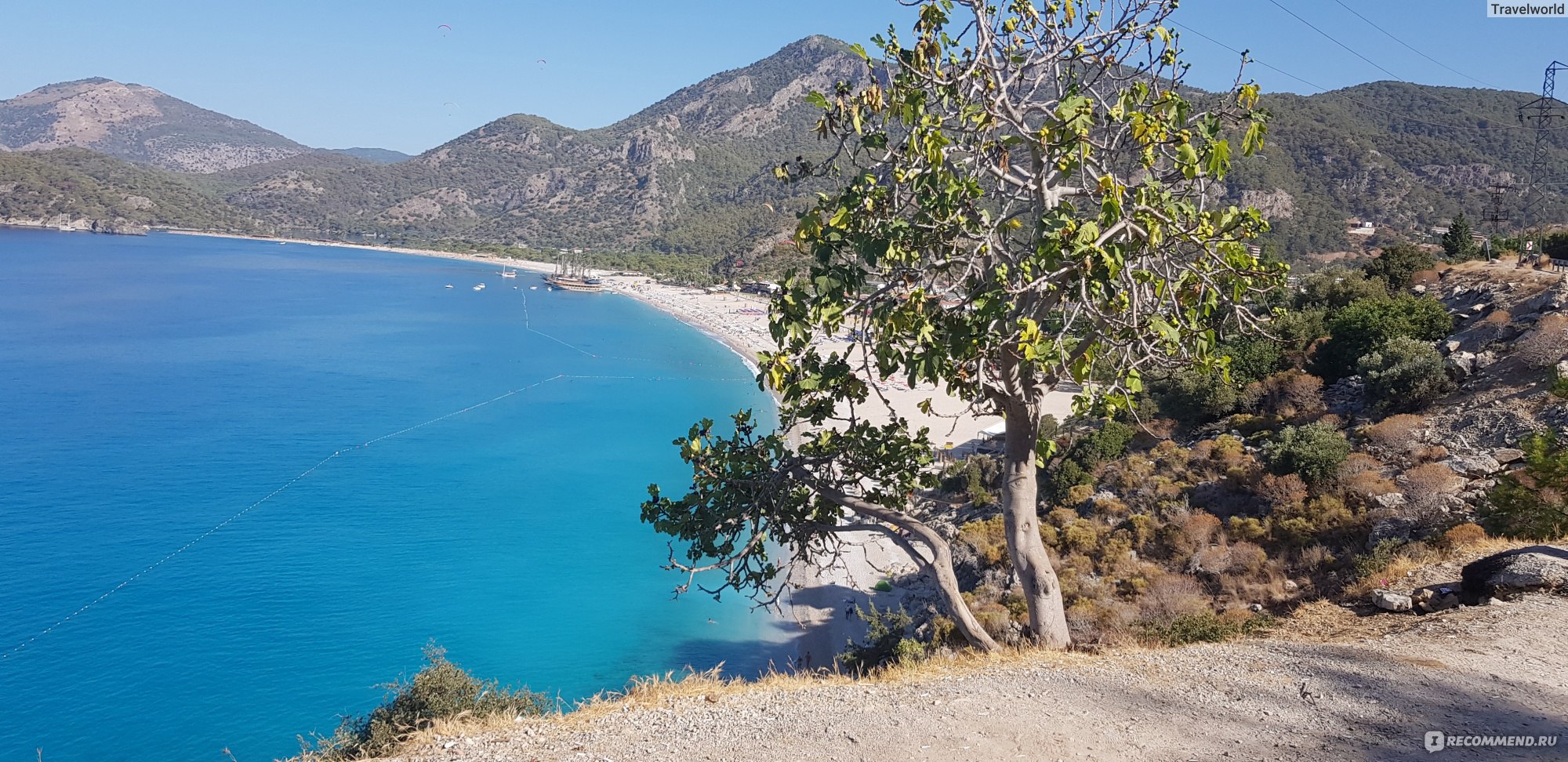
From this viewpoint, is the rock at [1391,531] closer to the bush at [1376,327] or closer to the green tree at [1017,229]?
the green tree at [1017,229]

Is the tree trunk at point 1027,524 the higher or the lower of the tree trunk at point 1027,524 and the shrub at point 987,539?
the higher

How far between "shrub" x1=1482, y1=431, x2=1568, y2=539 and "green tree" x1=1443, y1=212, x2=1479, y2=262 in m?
23.2

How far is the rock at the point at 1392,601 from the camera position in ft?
24.6

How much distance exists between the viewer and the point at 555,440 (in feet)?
150

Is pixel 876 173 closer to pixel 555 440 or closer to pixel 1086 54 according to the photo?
pixel 1086 54

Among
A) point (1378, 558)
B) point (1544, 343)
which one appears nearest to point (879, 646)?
point (1378, 558)

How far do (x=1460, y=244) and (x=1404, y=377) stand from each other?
17.0 m

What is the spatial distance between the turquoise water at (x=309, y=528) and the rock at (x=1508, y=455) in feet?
47.6

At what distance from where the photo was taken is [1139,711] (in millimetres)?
5340

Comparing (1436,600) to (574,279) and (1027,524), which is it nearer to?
(1027,524)

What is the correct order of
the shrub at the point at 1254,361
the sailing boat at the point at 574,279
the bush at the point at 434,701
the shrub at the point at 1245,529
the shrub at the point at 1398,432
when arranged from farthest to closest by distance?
the sailing boat at the point at 574,279
the shrub at the point at 1254,361
the shrub at the point at 1398,432
the shrub at the point at 1245,529
the bush at the point at 434,701

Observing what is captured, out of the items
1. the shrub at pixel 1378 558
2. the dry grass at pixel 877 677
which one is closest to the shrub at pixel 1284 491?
the shrub at pixel 1378 558

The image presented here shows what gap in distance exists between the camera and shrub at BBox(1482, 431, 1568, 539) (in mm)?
8633

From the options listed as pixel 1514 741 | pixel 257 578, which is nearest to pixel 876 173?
pixel 1514 741
